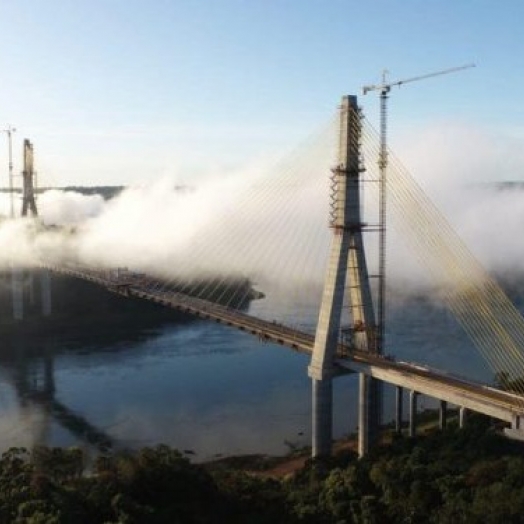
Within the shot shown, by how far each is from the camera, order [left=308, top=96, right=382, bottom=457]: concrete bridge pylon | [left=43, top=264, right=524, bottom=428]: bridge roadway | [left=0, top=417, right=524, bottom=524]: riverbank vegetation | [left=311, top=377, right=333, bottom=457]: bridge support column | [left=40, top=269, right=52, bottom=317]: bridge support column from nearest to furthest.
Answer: [left=0, top=417, right=524, bottom=524]: riverbank vegetation
[left=43, top=264, right=524, bottom=428]: bridge roadway
[left=308, top=96, right=382, bottom=457]: concrete bridge pylon
[left=311, top=377, right=333, bottom=457]: bridge support column
[left=40, top=269, right=52, bottom=317]: bridge support column

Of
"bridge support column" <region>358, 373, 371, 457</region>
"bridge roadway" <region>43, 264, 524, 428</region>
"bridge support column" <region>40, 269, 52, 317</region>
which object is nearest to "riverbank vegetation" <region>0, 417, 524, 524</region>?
"bridge roadway" <region>43, 264, 524, 428</region>

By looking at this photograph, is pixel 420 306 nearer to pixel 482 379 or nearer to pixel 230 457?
pixel 482 379

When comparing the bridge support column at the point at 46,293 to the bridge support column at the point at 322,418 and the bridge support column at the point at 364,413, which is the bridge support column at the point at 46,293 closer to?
the bridge support column at the point at 322,418

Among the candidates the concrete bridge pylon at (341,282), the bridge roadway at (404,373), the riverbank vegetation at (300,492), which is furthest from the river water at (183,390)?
the riverbank vegetation at (300,492)

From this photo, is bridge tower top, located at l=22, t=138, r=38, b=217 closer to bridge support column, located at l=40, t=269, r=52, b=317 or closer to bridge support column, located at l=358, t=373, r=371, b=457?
bridge support column, located at l=40, t=269, r=52, b=317

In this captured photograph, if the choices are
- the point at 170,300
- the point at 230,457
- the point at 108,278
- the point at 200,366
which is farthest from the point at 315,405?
the point at 108,278

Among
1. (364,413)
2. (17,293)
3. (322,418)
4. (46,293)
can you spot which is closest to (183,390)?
(322,418)

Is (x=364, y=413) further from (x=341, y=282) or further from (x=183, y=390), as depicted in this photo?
(x=183, y=390)
